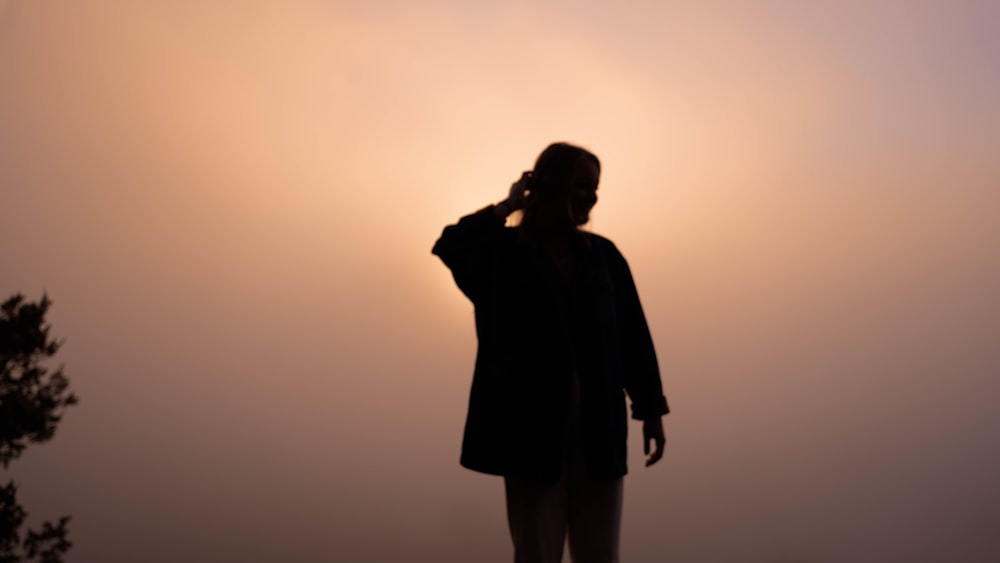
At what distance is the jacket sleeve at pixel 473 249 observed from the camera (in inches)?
102

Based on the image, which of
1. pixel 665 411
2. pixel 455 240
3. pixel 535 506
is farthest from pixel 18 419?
pixel 665 411

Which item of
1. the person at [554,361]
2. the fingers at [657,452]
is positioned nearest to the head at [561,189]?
the person at [554,361]

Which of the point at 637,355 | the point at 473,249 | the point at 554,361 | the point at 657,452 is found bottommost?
the point at 657,452

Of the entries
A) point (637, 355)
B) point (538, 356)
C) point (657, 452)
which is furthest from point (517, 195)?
point (657, 452)

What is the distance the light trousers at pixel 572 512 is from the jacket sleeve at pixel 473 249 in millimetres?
434

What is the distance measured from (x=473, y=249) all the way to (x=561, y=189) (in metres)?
0.32

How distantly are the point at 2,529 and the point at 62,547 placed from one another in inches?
9.7

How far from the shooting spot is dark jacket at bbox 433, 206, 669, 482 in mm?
2389

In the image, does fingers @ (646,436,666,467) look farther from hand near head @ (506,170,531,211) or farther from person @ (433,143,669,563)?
hand near head @ (506,170,531,211)

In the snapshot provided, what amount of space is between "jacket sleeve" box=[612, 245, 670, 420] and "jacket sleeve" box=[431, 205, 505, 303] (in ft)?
1.42

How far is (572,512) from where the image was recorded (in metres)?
2.45

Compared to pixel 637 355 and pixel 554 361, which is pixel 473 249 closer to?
pixel 554 361

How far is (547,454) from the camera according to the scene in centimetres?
234

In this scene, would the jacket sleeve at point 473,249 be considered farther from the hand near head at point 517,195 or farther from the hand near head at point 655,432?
the hand near head at point 655,432
